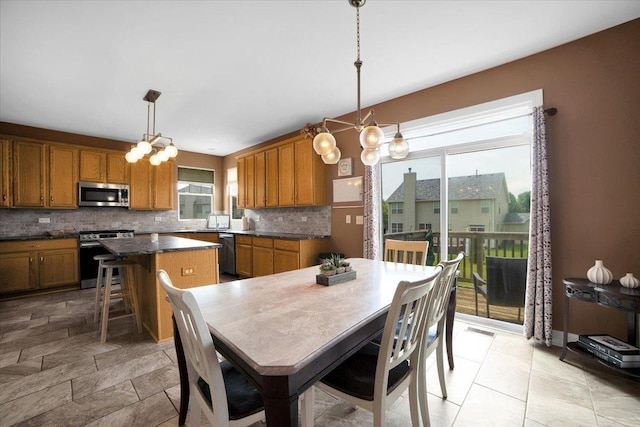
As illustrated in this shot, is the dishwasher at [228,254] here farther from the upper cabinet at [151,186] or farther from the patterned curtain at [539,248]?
the patterned curtain at [539,248]

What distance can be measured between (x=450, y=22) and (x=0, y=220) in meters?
6.71

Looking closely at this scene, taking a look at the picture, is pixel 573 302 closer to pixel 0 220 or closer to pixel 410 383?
pixel 410 383

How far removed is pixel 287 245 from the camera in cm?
418

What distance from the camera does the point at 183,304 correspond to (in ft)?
3.08

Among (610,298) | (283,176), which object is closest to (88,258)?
(283,176)

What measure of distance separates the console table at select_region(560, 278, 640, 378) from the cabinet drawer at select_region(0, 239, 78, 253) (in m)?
6.50

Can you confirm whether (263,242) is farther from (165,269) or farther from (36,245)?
(36,245)

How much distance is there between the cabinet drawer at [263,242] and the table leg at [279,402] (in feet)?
12.1

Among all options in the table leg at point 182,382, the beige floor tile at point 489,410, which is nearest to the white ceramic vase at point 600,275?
the beige floor tile at point 489,410

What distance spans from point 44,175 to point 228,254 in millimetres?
3186

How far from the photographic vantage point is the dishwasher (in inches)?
207

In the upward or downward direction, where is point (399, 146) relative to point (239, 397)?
upward

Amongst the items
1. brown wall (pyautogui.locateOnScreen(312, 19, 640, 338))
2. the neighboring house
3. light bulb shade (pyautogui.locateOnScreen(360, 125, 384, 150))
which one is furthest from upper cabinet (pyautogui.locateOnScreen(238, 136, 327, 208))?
brown wall (pyautogui.locateOnScreen(312, 19, 640, 338))

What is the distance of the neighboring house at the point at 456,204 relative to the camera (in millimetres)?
2939
